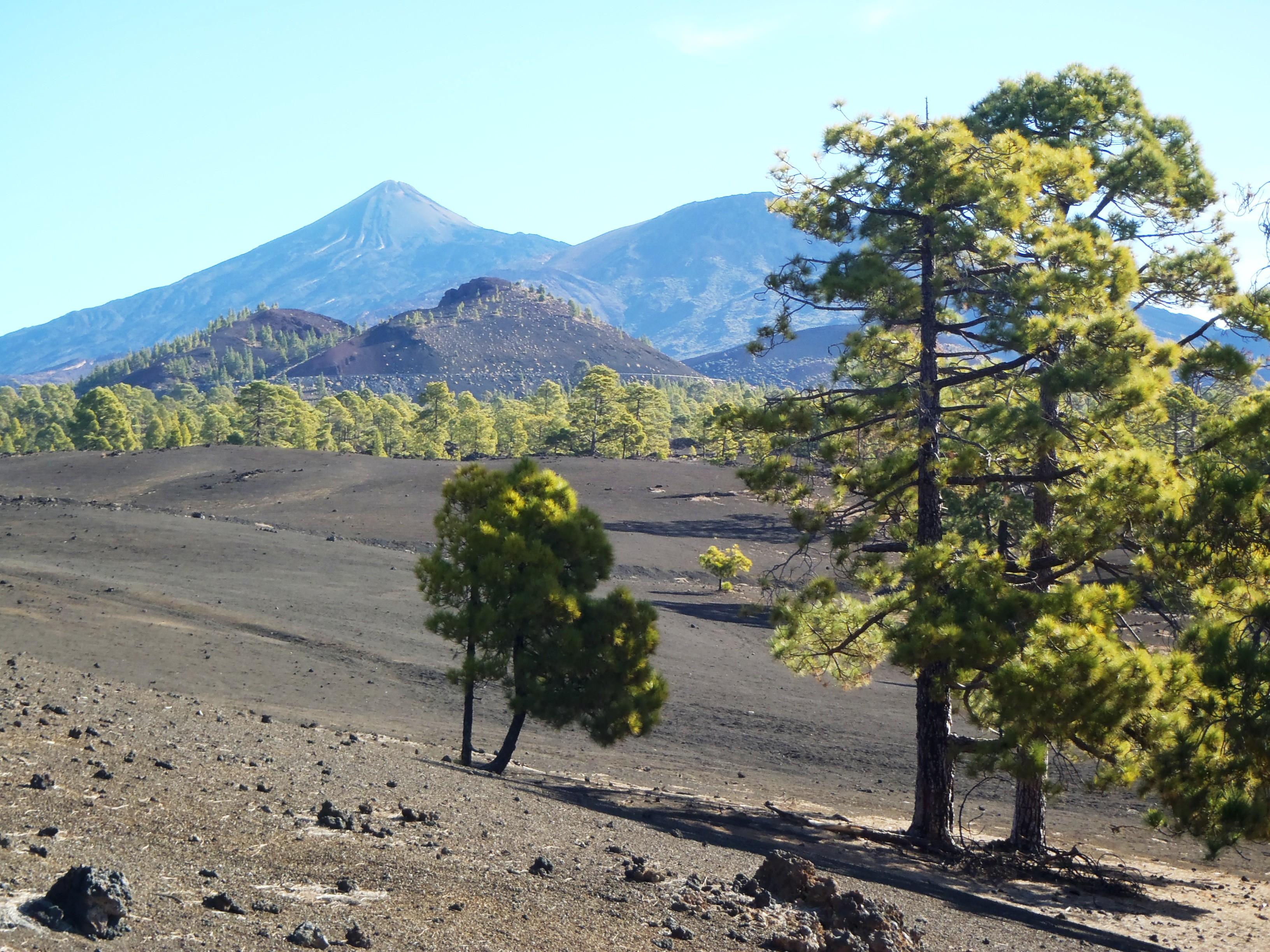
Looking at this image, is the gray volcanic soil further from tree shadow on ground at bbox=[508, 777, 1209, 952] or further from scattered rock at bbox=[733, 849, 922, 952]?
scattered rock at bbox=[733, 849, 922, 952]

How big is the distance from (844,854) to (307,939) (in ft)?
23.3

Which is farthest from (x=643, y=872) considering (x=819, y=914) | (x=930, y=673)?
(x=930, y=673)

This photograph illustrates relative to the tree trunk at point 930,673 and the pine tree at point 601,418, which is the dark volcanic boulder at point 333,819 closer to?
the tree trunk at point 930,673

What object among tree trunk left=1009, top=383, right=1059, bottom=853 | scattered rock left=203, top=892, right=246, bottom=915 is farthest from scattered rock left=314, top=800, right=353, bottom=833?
tree trunk left=1009, top=383, right=1059, bottom=853

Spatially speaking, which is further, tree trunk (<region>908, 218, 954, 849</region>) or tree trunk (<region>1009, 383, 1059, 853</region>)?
tree trunk (<region>908, 218, 954, 849</region>)

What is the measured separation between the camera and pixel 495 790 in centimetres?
1112

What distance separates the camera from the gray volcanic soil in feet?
49.6

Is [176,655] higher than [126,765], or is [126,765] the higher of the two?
[126,765]

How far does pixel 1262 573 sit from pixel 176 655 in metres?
17.3

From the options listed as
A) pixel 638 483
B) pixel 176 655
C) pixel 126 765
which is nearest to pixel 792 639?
pixel 126 765

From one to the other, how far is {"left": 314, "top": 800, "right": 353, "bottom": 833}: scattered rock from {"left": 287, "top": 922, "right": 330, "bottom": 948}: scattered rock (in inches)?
93.7

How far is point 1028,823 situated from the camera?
12266 millimetres

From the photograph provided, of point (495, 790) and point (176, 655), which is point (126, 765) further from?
point (176, 655)

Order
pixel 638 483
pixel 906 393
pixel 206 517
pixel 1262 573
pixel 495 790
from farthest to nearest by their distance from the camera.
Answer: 1. pixel 638 483
2. pixel 206 517
3. pixel 906 393
4. pixel 495 790
5. pixel 1262 573
